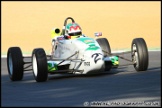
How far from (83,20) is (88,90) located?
4688cm

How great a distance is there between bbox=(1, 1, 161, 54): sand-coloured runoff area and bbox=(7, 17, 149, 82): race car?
73.9 feet

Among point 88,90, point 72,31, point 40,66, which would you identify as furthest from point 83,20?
point 88,90

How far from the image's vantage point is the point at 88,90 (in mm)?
14133

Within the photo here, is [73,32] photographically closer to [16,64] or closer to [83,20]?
[16,64]

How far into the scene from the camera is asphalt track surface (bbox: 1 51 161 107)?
39.4 feet

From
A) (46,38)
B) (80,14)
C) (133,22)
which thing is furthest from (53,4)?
(46,38)

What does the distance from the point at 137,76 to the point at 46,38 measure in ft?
105

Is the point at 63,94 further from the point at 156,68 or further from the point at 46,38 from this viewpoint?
the point at 46,38

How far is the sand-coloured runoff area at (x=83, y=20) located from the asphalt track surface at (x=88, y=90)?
23726mm

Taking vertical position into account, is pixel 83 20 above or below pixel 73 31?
below

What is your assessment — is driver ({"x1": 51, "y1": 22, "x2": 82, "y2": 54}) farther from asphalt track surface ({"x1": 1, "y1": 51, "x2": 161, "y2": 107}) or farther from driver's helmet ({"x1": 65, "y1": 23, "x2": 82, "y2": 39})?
asphalt track surface ({"x1": 1, "y1": 51, "x2": 161, "y2": 107})

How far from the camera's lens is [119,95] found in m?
12.8

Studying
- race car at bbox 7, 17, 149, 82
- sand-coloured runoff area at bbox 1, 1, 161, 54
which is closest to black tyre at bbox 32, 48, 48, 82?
race car at bbox 7, 17, 149, 82

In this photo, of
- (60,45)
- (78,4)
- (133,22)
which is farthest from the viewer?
(78,4)
